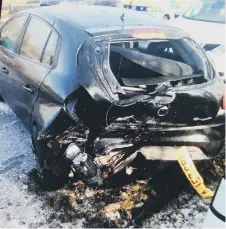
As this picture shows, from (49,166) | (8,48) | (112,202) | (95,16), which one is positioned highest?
(95,16)

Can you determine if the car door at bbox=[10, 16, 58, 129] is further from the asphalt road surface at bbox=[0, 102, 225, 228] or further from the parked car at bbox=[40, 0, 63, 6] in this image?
the asphalt road surface at bbox=[0, 102, 225, 228]

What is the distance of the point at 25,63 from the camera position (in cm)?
243

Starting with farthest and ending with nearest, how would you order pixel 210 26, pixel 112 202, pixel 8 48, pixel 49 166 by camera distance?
pixel 210 26 → pixel 8 48 → pixel 112 202 → pixel 49 166

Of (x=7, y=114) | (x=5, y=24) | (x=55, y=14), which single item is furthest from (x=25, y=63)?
(x=7, y=114)

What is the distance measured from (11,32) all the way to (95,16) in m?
0.95

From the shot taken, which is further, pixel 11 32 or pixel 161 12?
pixel 161 12

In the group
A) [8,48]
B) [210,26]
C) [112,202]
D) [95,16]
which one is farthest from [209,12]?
[112,202]

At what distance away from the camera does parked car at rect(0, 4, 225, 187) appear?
1802mm

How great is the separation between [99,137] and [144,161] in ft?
1.15

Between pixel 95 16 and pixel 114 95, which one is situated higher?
pixel 95 16

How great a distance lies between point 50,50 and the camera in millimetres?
2188

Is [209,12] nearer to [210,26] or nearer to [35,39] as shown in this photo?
[210,26]

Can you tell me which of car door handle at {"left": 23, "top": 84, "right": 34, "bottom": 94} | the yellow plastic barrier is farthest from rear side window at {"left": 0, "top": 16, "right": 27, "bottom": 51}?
the yellow plastic barrier

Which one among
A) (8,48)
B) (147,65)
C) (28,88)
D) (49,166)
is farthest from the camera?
(8,48)
